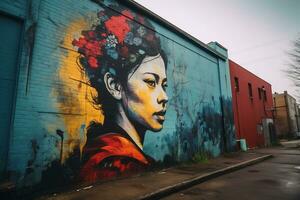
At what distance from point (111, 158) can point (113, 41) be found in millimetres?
4054

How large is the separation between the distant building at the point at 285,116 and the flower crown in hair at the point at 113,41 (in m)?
32.8

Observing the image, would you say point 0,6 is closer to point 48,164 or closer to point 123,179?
point 48,164

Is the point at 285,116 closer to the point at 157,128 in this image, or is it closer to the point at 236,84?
the point at 236,84

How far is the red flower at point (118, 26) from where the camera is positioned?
7727 mm

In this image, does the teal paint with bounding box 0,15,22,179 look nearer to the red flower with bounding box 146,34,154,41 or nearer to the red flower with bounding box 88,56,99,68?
the red flower with bounding box 88,56,99,68

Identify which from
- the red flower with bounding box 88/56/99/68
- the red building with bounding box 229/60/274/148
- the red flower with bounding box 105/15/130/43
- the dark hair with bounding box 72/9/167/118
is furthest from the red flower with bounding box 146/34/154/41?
the red building with bounding box 229/60/274/148

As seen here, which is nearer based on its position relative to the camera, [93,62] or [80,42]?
[80,42]

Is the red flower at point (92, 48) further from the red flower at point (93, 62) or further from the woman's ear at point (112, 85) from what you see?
the woman's ear at point (112, 85)

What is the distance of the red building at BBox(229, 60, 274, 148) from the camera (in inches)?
648

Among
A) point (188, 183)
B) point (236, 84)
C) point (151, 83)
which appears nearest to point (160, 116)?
point (151, 83)

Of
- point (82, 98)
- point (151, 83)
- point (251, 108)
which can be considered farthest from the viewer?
point (251, 108)

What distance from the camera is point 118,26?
26.4ft

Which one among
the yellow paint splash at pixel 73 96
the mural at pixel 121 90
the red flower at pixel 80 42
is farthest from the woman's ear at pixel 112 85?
the red flower at pixel 80 42

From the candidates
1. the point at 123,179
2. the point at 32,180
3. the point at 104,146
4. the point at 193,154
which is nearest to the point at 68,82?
the point at 104,146
